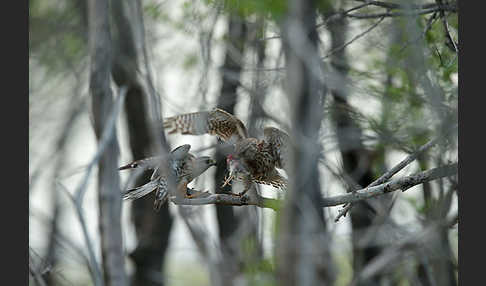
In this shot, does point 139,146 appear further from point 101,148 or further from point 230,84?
point 101,148

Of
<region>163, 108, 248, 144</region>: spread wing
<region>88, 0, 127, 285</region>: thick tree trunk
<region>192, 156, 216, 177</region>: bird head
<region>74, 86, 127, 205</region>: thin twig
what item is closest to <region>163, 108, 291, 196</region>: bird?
<region>163, 108, 248, 144</region>: spread wing

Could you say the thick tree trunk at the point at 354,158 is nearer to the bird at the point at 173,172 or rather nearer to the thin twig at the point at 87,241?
the bird at the point at 173,172

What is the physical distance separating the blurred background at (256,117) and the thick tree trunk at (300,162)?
25 millimetres

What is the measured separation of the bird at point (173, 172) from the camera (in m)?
4.91

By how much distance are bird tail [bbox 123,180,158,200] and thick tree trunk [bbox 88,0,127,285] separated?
0.26 m

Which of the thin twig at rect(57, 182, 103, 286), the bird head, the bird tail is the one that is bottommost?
the thin twig at rect(57, 182, 103, 286)

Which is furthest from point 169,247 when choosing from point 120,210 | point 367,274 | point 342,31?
point 367,274

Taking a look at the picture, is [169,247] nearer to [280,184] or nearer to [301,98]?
[280,184]

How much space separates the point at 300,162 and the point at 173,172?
1.51 meters

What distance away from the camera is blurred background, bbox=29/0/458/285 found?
4309 millimetres

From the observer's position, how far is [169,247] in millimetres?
11234

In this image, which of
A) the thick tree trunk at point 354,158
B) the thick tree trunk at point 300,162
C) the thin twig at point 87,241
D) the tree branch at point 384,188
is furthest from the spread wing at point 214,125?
the thick tree trunk at point 354,158

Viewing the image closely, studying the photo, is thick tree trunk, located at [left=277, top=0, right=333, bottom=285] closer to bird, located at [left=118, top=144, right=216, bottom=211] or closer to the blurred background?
the blurred background

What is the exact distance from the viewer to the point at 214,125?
6.08 m
